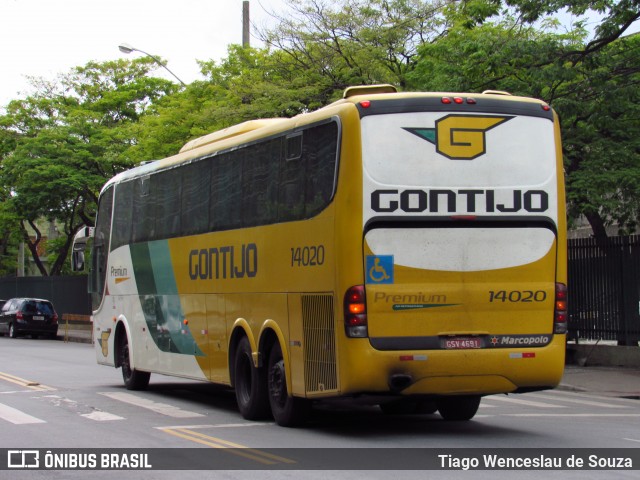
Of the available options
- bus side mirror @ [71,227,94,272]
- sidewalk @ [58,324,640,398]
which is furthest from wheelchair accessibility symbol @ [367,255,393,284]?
bus side mirror @ [71,227,94,272]

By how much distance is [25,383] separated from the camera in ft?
61.4

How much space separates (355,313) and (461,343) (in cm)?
124

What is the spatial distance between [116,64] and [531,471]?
46.4 meters

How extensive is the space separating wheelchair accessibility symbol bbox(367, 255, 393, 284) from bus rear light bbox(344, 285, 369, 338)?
18cm

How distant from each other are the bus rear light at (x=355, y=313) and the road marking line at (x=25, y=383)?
8611 millimetres

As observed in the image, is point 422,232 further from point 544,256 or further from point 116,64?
point 116,64

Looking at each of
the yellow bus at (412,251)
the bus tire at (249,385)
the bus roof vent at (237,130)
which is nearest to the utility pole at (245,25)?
the bus roof vent at (237,130)

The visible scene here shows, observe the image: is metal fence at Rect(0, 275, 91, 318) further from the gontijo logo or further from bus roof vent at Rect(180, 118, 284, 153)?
the gontijo logo

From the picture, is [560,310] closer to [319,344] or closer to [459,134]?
[459,134]

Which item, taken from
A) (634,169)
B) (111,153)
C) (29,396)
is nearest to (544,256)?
(29,396)

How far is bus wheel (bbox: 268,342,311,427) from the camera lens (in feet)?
40.0

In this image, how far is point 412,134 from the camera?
11.1 m

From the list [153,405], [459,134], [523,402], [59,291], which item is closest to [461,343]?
[459,134]

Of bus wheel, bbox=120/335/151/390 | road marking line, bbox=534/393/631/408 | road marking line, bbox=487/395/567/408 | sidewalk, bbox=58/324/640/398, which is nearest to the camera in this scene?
road marking line, bbox=487/395/567/408
